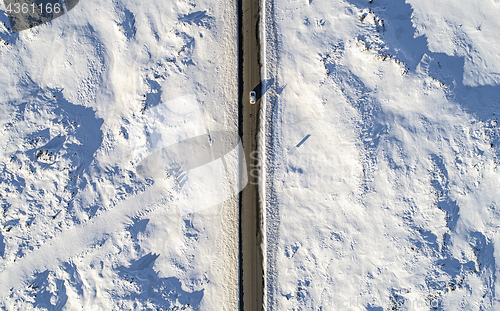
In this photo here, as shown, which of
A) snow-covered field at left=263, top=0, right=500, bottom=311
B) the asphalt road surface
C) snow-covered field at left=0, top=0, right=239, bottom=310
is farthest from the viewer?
the asphalt road surface

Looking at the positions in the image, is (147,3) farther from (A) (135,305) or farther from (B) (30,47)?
(A) (135,305)

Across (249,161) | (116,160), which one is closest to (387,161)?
(249,161)

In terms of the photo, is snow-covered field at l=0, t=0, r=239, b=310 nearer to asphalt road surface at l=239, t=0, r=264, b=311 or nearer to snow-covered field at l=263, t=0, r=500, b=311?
asphalt road surface at l=239, t=0, r=264, b=311

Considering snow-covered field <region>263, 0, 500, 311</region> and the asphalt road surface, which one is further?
the asphalt road surface

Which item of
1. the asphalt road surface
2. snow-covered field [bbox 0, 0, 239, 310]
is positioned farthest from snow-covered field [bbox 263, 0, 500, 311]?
snow-covered field [bbox 0, 0, 239, 310]

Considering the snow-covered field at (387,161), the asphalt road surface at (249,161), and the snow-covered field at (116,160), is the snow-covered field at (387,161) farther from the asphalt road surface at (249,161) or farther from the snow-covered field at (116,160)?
the snow-covered field at (116,160)

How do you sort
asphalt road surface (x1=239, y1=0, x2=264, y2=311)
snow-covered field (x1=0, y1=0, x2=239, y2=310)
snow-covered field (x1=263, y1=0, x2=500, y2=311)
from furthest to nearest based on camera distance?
asphalt road surface (x1=239, y1=0, x2=264, y2=311) < snow-covered field (x1=0, y1=0, x2=239, y2=310) < snow-covered field (x1=263, y1=0, x2=500, y2=311)

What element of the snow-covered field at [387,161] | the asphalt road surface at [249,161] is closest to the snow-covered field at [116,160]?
the asphalt road surface at [249,161]

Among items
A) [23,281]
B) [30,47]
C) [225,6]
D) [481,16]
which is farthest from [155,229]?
[481,16]
